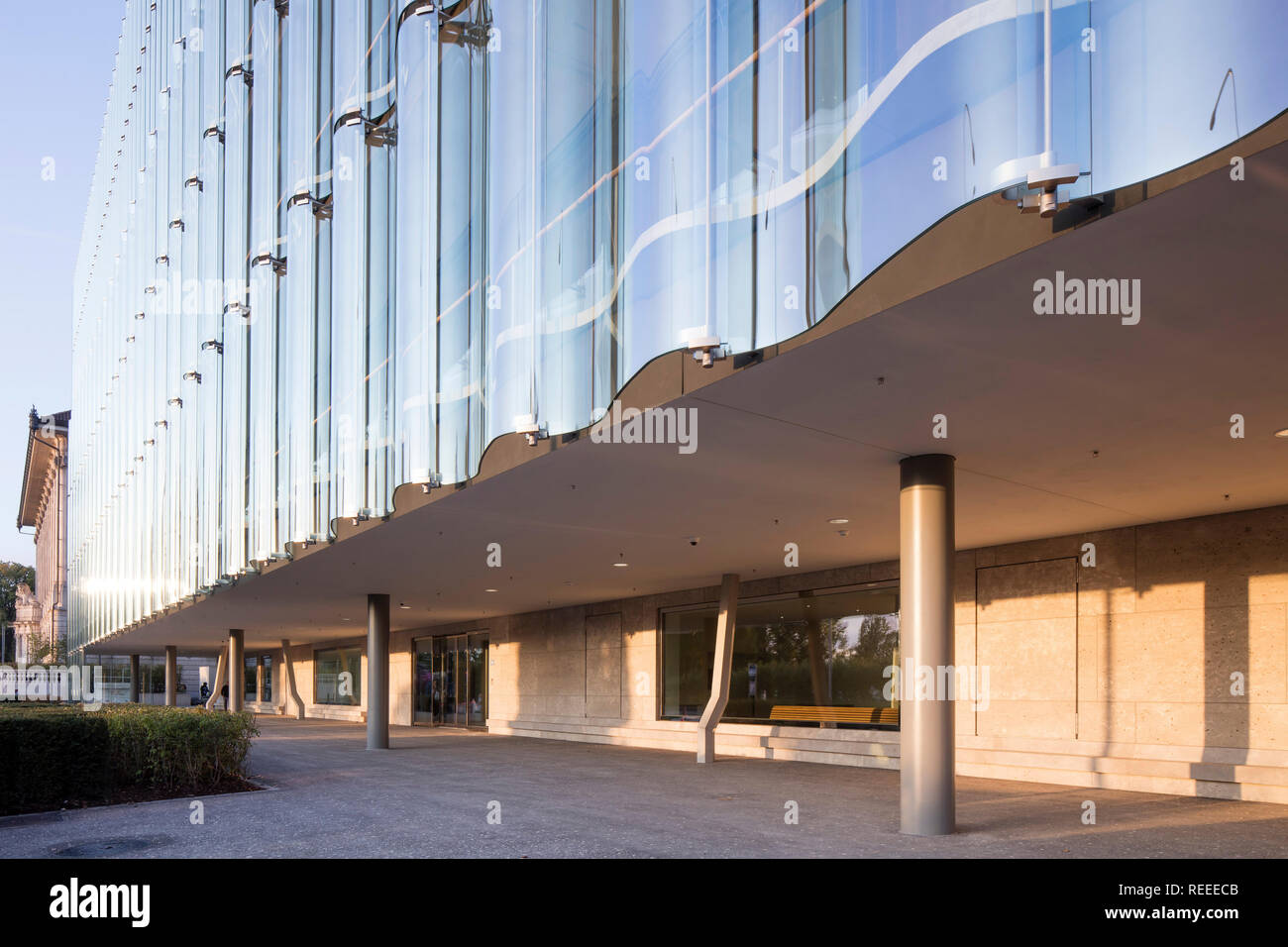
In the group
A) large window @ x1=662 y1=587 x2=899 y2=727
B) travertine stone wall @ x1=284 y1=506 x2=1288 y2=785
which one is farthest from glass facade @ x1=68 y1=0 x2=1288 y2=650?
large window @ x1=662 y1=587 x2=899 y2=727

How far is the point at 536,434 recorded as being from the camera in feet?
38.5

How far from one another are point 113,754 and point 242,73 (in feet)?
59.0

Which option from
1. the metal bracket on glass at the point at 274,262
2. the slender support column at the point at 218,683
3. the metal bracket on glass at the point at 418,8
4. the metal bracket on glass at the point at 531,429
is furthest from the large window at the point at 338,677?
the metal bracket on glass at the point at 531,429

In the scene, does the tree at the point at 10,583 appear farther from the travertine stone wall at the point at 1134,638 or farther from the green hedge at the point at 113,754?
the travertine stone wall at the point at 1134,638

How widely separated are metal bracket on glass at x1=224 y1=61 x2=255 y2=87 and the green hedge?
1601cm

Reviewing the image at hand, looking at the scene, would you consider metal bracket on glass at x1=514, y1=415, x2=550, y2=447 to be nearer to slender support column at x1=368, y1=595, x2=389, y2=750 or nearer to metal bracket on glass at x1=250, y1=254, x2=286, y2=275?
metal bracket on glass at x1=250, y1=254, x2=286, y2=275

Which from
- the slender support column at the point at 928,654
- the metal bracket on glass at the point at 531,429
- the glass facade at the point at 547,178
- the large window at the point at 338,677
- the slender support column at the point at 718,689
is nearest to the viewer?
the glass facade at the point at 547,178

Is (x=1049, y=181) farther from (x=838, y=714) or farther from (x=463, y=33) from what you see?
(x=838, y=714)

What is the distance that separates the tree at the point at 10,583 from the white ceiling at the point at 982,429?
131410 mm

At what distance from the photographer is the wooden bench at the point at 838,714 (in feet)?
68.8

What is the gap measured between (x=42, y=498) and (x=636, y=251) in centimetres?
10193

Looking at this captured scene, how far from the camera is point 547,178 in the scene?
41.0ft

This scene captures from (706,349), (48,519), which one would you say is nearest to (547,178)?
(706,349)

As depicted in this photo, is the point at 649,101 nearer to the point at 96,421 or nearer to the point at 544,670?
the point at 544,670
